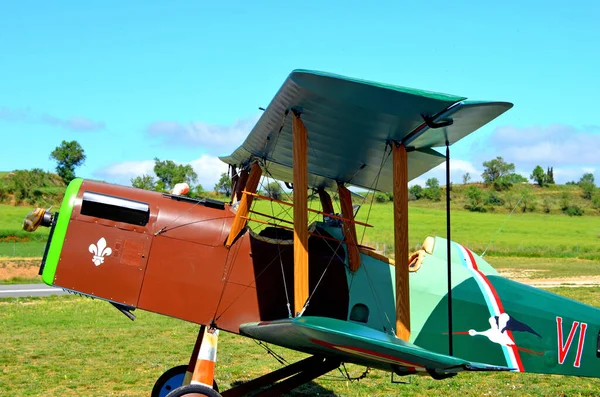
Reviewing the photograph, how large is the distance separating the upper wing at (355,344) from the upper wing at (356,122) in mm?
1657

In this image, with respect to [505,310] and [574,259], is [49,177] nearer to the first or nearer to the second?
[574,259]

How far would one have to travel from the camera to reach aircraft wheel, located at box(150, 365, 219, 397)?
766 centimetres

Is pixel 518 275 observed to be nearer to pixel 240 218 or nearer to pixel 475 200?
pixel 240 218

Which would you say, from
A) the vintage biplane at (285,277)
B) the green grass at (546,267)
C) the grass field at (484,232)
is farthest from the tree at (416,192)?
the vintage biplane at (285,277)

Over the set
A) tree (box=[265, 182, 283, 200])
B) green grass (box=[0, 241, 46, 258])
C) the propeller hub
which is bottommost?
the propeller hub

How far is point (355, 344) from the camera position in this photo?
15.9 ft

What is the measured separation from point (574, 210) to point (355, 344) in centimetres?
6008

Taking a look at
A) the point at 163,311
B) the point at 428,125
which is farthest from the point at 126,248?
the point at 428,125

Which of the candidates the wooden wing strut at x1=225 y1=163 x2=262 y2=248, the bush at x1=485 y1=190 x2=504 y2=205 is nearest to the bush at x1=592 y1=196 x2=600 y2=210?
the bush at x1=485 y1=190 x2=504 y2=205

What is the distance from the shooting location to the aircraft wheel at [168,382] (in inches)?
302

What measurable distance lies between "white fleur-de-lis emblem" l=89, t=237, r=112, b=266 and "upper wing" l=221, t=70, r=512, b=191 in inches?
75.7

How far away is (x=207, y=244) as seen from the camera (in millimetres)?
6590

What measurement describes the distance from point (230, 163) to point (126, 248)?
3.49m

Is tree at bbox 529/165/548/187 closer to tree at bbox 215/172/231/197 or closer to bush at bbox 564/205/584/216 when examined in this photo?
bush at bbox 564/205/584/216
